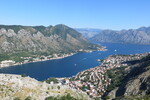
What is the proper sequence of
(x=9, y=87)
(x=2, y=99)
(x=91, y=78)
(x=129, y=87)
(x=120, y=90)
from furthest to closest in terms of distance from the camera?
(x=91, y=78) → (x=120, y=90) → (x=129, y=87) → (x=9, y=87) → (x=2, y=99)

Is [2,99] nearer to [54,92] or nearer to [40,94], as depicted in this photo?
[40,94]

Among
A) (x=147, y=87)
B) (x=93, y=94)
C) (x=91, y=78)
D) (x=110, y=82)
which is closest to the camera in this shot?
(x=147, y=87)

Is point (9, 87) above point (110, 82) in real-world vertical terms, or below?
above

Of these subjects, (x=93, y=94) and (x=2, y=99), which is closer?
(x=2, y=99)

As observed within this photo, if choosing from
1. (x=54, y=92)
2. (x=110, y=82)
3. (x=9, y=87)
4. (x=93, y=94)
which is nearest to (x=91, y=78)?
(x=110, y=82)

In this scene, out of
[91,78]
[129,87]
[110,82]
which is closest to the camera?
[129,87]

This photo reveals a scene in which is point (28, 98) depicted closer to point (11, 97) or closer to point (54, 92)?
point (11, 97)

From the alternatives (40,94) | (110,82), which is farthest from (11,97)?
(110,82)

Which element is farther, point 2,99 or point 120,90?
point 120,90

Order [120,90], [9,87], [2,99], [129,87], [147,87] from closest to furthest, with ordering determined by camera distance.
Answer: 1. [2,99]
2. [9,87]
3. [147,87]
4. [129,87]
5. [120,90]
